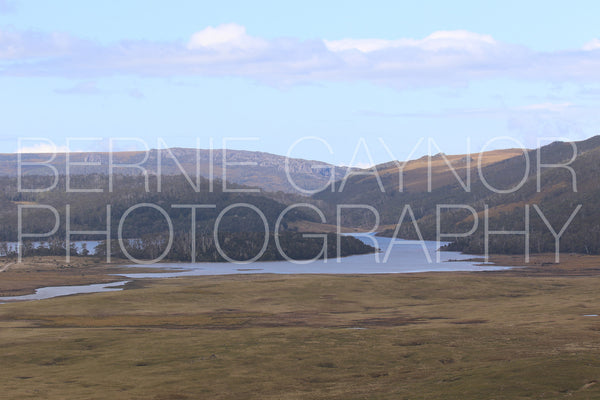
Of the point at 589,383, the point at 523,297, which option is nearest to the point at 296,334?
the point at 589,383

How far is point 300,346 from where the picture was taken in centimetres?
8538

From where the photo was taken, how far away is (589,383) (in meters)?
54.9

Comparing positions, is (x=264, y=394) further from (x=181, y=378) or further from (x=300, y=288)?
(x=300, y=288)

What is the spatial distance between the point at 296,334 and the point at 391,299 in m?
60.3

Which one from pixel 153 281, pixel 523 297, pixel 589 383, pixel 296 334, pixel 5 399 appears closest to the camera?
pixel 589 383

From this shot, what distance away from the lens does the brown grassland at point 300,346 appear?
6184 cm

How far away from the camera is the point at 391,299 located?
497ft

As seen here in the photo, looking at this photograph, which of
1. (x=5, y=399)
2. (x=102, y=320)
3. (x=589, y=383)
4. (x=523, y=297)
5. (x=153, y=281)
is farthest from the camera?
(x=153, y=281)

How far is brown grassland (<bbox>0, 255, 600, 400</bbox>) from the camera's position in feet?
203

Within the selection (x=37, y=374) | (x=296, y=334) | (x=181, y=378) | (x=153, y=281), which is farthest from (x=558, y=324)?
(x=153, y=281)

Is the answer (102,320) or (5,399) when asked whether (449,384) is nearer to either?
(5,399)

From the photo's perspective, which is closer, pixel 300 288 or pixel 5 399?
pixel 5 399

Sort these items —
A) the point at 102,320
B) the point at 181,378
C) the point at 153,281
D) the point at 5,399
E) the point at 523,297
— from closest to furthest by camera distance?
the point at 5,399 < the point at 181,378 < the point at 102,320 < the point at 523,297 < the point at 153,281

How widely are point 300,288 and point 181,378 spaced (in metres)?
90.5
